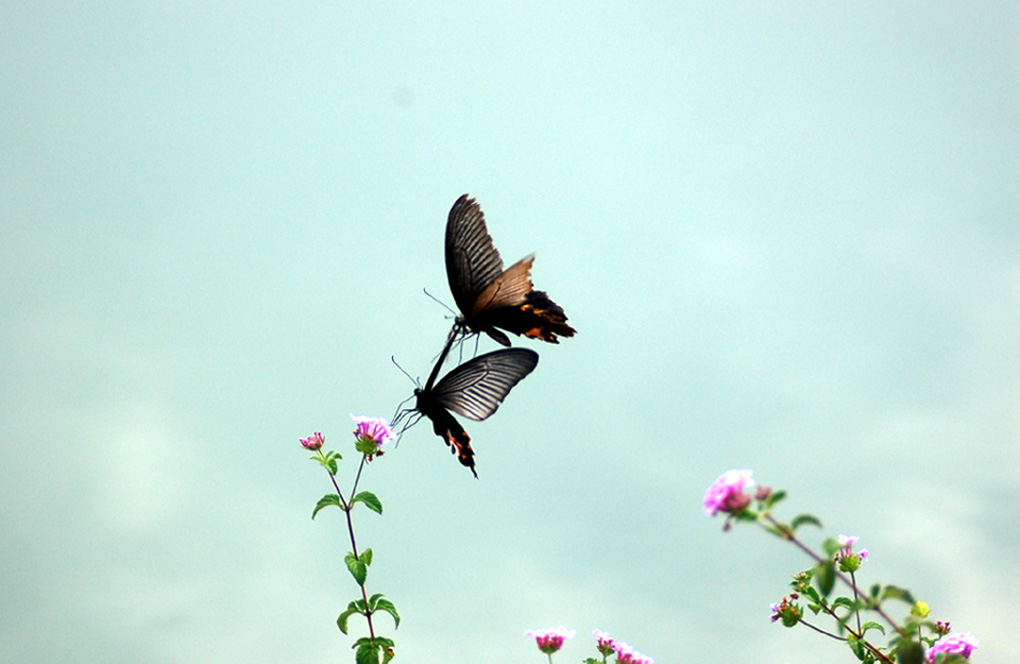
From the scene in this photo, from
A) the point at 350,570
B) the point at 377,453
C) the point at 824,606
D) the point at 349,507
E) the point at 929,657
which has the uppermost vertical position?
the point at 377,453

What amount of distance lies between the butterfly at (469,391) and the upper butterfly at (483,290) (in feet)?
0.65

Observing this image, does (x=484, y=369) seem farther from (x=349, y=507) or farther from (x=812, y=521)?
(x=812, y=521)

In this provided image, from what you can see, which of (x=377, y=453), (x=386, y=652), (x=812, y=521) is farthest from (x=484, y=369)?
(x=812, y=521)

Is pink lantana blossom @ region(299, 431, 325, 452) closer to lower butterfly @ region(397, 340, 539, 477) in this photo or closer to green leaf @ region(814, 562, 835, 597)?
lower butterfly @ region(397, 340, 539, 477)

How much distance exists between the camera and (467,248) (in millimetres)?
3938

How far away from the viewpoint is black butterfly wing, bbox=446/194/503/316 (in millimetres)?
3910

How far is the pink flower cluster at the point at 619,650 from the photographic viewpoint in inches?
149

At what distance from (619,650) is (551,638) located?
0.33 metres

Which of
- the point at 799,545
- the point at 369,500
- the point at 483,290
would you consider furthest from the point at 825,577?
the point at 369,500

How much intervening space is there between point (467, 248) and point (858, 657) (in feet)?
8.98

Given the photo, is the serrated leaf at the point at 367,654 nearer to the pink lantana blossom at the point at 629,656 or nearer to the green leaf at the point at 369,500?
the green leaf at the point at 369,500

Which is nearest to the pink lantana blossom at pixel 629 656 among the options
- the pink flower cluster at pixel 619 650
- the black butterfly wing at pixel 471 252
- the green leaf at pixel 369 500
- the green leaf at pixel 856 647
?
the pink flower cluster at pixel 619 650

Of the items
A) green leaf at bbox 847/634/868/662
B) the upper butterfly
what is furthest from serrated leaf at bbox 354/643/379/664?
green leaf at bbox 847/634/868/662

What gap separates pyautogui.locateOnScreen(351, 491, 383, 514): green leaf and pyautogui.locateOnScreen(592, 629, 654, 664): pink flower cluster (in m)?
1.27
